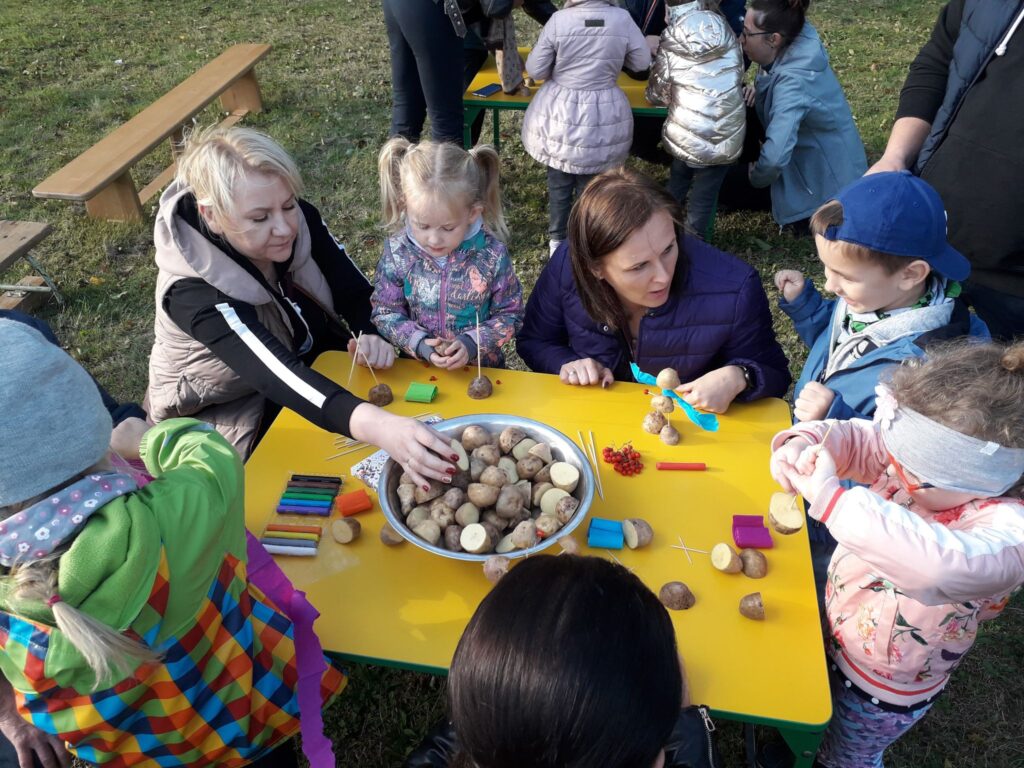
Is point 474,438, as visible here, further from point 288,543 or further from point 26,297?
point 26,297

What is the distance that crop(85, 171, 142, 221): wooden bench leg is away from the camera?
5.00 metres

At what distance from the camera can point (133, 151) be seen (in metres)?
4.96

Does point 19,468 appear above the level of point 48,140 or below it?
above

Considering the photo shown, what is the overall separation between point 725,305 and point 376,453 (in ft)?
3.88

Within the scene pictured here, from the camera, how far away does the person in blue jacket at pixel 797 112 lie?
419cm

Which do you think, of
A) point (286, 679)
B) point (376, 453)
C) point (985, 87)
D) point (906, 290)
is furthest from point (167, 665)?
point (985, 87)

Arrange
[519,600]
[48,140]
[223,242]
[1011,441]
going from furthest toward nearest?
1. [48,140]
2. [223,242]
3. [1011,441]
4. [519,600]

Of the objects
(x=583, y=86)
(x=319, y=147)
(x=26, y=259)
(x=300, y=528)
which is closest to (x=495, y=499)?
(x=300, y=528)

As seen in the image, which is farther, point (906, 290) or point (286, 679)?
point (906, 290)

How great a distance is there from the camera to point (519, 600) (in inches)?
41.6

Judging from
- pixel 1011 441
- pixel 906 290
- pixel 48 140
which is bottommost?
pixel 48 140

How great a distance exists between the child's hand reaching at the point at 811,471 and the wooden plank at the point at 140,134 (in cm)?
456

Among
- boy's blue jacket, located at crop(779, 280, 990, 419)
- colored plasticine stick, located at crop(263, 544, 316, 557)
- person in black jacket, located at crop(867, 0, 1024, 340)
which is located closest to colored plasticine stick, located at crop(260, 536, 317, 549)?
colored plasticine stick, located at crop(263, 544, 316, 557)

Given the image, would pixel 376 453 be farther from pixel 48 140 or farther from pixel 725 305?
pixel 48 140
